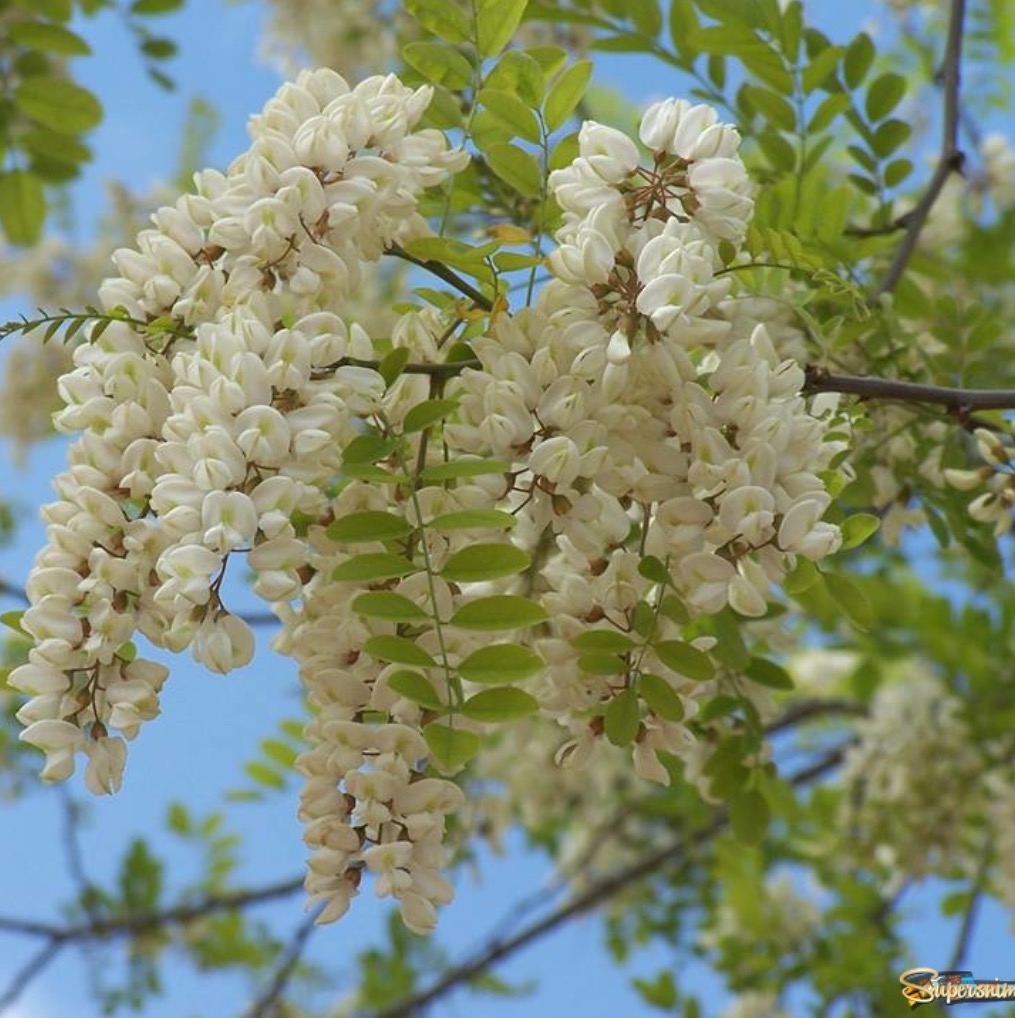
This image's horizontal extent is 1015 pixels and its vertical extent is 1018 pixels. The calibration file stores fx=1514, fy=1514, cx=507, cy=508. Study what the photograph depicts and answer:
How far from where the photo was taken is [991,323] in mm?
1283

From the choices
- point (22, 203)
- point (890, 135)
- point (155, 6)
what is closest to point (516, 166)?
point (890, 135)

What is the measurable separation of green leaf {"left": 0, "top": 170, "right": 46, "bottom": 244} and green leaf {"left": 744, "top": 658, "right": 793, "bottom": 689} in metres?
1.21

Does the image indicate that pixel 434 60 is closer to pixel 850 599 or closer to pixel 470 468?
pixel 470 468

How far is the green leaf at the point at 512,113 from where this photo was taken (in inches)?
38.1

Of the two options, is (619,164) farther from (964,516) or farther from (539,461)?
(964,516)

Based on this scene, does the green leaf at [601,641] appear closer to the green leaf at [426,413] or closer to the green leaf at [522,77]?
Result: the green leaf at [426,413]

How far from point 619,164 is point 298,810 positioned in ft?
1.34

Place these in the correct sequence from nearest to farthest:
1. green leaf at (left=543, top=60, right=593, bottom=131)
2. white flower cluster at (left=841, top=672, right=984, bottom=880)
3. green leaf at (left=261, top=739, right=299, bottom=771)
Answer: green leaf at (left=543, top=60, right=593, bottom=131), green leaf at (left=261, top=739, right=299, bottom=771), white flower cluster at (left=841, top=672, right=984, bottom=880)

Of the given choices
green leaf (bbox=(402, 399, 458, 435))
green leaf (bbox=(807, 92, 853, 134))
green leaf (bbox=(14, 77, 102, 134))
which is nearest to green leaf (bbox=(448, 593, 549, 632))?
green leaf (bbox=(402, 399, 458, 435))

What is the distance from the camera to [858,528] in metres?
0.91

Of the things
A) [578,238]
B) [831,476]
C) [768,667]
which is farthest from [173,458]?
[768,667]

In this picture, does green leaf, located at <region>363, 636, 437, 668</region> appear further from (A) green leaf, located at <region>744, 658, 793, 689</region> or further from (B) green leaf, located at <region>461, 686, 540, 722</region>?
(A) green leaf, located at <region>744, 658, 793, 689</region>

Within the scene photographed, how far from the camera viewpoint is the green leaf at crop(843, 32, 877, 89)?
1523mm

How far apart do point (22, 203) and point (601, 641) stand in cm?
135
